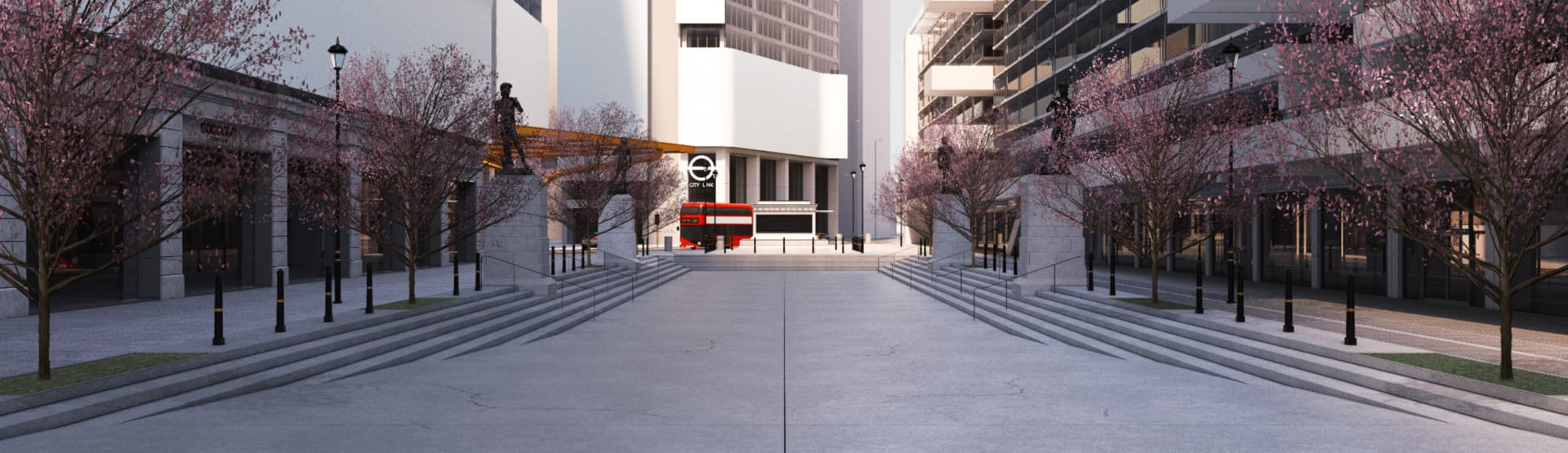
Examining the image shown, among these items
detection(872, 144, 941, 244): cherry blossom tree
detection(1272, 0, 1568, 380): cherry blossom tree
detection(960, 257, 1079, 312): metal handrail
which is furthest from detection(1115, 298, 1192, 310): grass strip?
detection(872, 144, 941, 244): cherry blossom tree

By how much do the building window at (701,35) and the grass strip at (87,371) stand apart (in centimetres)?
8120

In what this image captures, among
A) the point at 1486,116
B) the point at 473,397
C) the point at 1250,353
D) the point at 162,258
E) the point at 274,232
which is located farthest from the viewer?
the point at 274,232

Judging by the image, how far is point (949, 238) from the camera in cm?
4009

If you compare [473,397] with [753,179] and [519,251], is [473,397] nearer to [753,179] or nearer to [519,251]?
[519,251]

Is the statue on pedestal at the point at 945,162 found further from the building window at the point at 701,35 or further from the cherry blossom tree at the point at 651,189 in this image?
the building window at the point at 701,35

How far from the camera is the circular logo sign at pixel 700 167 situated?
8819 centimetres

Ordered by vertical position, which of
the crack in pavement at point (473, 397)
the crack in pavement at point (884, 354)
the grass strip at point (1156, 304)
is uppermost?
the grass strip at point (1156, 304)

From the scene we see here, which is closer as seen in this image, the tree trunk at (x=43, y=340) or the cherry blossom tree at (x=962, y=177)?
the tree trunk at (x=43, y=340)

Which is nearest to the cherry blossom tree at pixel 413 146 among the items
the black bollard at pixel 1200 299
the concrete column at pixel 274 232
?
the concrete column at pixel 274 232

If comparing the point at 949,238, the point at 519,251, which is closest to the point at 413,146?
the point at 519,251

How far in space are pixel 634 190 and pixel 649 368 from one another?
3786cm

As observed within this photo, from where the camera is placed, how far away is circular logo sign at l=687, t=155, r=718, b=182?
88.2m

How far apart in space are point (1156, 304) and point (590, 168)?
2968 cm

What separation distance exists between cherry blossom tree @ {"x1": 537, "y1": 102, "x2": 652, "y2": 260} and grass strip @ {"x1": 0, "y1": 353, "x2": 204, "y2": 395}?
71.8ft
